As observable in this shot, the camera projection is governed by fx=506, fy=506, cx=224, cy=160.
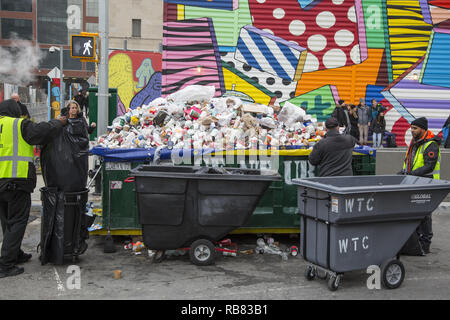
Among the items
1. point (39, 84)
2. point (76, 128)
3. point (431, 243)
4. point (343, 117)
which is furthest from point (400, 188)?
point (39, 84)

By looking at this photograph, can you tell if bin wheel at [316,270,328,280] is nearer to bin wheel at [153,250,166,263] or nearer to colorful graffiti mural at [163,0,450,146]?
bin wheel at [153,250,166,263]

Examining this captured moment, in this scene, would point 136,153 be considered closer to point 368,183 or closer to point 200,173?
point 200,173

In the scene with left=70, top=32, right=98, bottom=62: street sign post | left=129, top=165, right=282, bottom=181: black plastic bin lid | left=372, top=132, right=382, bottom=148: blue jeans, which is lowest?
left=129, top=165, right=282, bottom=181: black plastic bin lid

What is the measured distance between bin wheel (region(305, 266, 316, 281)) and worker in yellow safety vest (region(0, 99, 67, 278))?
324 cm

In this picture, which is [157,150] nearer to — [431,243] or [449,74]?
[431,243]

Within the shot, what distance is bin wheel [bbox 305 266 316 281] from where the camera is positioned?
5.59 meters

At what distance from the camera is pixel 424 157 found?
21.9 ft

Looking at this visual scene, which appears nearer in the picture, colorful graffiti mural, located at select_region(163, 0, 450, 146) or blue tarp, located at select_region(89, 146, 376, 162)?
blue tarp, located at select_region(89, 146, 376, 162)

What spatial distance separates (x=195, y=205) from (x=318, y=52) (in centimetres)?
960

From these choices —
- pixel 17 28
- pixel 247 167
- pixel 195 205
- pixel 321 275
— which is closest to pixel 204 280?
pixel 195 205

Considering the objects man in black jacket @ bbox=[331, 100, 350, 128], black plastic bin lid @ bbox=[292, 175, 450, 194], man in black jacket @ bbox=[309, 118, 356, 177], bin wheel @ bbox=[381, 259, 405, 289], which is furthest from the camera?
man in black jacket @ bbox=[331, 100, 350, 128]

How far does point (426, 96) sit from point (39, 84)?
59874mm

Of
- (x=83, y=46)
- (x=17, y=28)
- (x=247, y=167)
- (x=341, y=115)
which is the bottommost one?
(x=247, y=167)

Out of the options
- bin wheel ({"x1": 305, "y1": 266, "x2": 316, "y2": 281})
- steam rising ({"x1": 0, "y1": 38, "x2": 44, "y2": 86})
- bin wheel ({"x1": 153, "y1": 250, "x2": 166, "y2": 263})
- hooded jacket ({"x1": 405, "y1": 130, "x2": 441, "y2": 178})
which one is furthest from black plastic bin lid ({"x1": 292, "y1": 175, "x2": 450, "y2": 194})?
steam rising ({"x1": 0, "y1": 38, "x2": 44, "y2": 86})
